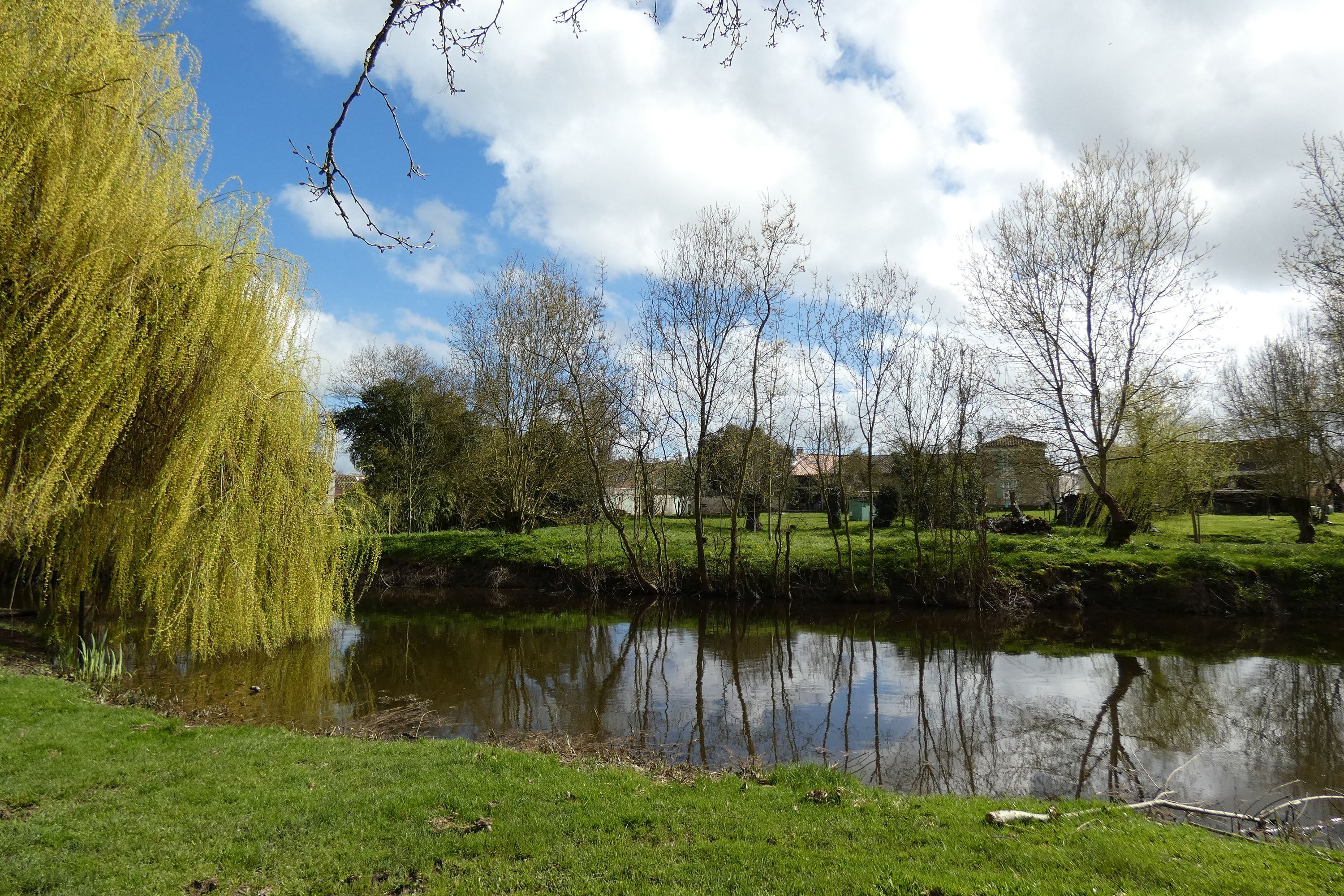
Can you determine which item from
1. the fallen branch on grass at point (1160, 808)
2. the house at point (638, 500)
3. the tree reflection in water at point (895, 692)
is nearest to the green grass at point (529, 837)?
the fallen branch on grass at point (1160, 808)

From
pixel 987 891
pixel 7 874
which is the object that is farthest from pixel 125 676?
pixel 987 891

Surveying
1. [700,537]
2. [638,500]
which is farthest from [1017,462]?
[638,500]

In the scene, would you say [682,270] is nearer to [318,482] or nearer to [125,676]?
[318,482]

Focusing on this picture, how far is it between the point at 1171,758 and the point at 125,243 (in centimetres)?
1203

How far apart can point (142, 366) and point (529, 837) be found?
5.82m

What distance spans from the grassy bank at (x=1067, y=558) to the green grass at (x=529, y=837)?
1416 cm

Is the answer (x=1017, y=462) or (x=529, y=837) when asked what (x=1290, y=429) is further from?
(x=529, y=837)

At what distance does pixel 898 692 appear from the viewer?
10867 mm

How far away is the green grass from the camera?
3877mm

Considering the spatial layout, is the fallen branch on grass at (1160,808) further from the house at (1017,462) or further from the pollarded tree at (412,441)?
the pollarded tree at (412,441)

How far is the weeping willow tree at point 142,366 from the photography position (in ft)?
17.9

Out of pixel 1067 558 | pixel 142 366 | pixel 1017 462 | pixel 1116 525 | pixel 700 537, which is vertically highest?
pixel 142 366

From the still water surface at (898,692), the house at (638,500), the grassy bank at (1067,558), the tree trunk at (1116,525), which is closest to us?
the still water surface at (898,692)

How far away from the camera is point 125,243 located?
639 cm
